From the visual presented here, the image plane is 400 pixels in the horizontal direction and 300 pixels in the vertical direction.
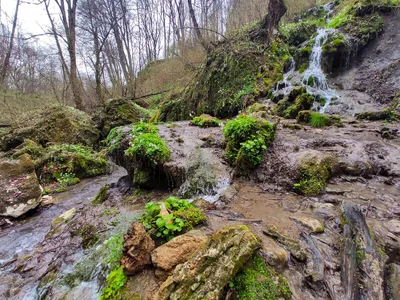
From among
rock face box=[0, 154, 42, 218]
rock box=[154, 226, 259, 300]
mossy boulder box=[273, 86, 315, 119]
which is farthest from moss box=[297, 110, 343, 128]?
rock face box=[0, 154, 42, 218]

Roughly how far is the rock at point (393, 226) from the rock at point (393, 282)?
0.53 metres

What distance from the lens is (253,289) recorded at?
1649 millimetres

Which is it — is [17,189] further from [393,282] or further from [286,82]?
[286,82]

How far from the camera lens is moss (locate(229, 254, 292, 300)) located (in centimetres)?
163

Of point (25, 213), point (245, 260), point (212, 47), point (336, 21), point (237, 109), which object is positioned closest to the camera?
point (245, 260)

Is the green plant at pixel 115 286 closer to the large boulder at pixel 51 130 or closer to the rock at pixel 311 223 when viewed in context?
the rock at pixel 311 223

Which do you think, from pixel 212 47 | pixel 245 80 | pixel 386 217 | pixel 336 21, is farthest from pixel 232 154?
pixel 336 21

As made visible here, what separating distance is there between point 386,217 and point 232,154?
2.71 m

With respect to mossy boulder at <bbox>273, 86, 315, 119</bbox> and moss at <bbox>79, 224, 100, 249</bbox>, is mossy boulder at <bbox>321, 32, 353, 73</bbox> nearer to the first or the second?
mossy boulder at <bbox>273, 86, 315, 119</bbox>

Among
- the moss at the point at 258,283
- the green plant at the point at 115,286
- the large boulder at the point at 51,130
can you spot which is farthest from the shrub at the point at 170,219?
the large boulder at the point at 51,130

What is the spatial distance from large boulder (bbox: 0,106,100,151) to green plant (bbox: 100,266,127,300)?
8.85m

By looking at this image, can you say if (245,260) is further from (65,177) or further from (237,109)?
(237,109)

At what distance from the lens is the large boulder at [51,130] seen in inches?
342

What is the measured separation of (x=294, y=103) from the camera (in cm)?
750
